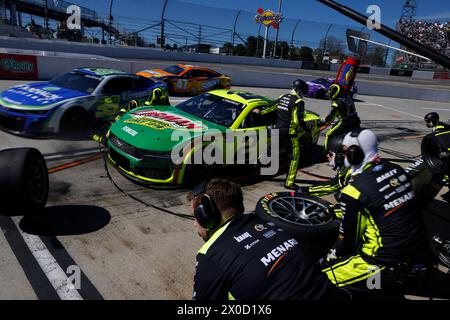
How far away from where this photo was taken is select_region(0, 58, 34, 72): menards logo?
13.0 metres

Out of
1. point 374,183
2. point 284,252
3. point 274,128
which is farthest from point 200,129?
point 284,252

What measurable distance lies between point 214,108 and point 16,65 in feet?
35.5

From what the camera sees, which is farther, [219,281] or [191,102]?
[191,102]

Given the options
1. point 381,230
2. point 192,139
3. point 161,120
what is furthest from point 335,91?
point 381,230

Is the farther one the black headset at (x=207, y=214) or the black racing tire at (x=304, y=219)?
the black racing tire at (x=304, y=219)

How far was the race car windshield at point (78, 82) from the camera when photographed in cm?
757

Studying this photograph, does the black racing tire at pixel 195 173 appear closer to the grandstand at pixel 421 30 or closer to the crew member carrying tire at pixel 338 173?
the crew member carrying tire at pixel 338 173

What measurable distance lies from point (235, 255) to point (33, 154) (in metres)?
3.23

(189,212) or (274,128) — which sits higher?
(274,128)

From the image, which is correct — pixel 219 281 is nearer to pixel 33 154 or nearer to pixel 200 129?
pixel 33 154

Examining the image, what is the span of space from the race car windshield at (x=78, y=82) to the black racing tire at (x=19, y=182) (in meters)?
3.93

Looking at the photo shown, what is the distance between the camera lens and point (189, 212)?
15.3 ft

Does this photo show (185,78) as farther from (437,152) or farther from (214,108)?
(437,152)

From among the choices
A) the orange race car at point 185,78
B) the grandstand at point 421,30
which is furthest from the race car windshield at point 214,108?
the grandstand at point 421,30
